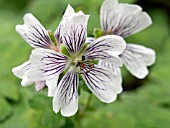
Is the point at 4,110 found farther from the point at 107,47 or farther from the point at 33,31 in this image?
the point at 107,47

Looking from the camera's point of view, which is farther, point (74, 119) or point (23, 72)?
point (74, 119)

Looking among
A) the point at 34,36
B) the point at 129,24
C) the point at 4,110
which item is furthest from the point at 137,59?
the point at 4,110

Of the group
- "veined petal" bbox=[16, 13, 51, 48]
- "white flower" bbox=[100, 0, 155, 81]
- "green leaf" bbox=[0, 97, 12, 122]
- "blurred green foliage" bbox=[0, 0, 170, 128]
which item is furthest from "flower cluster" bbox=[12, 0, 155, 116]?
"green leaf" bbox=[0, 97, 12, 122]

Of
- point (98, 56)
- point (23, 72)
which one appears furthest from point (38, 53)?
point (98, 56)

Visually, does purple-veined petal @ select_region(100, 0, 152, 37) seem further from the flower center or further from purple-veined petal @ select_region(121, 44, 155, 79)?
the flower center

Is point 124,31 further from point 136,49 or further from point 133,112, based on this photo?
point 133,112

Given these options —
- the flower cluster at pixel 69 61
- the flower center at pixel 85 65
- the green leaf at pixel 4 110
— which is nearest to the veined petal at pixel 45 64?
the flower cluster at pixel 69 61
